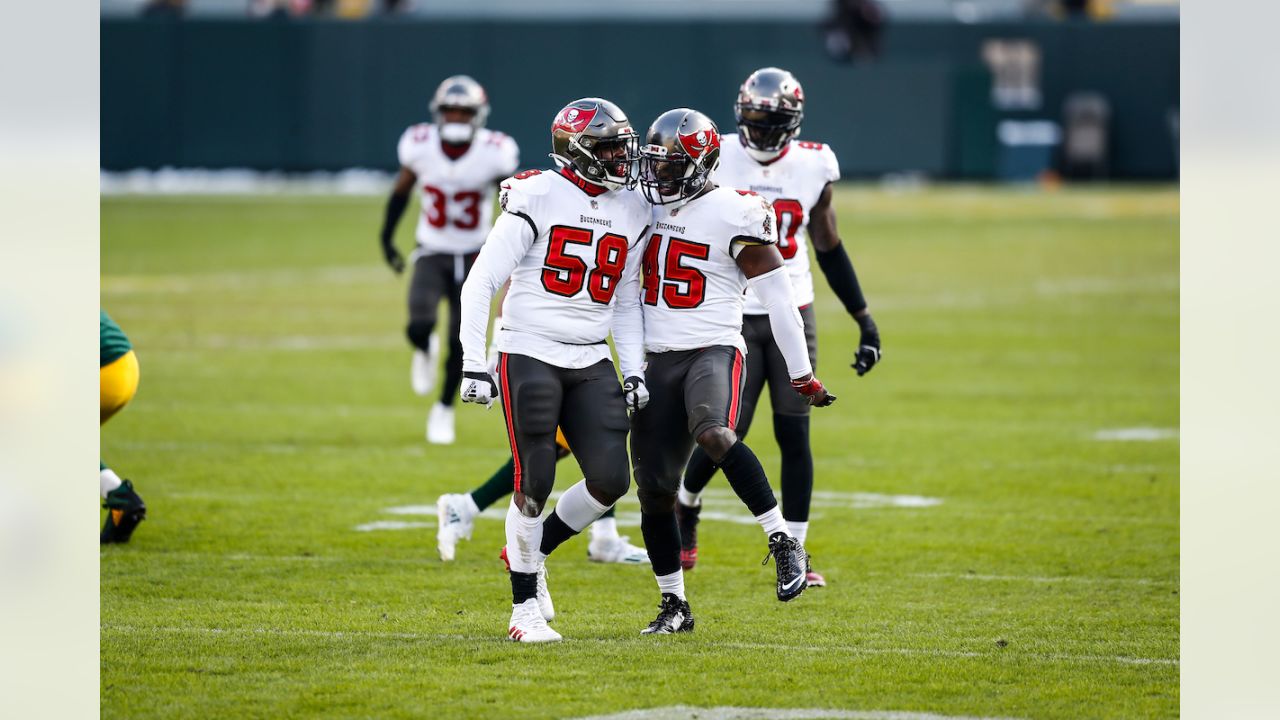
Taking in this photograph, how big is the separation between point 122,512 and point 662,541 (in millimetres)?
2338

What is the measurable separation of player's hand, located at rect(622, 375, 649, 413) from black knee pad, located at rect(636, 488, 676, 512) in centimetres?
25

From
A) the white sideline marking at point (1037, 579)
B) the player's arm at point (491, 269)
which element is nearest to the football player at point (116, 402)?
the player's arm at point (491, 269)

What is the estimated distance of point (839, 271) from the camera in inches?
250

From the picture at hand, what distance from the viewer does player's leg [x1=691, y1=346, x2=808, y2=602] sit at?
Result: 5148 mm

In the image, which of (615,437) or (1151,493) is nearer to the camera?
(615,437)

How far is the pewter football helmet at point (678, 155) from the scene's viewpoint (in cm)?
519

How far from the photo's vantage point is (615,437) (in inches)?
203

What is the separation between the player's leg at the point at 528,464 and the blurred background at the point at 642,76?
66.4 feet

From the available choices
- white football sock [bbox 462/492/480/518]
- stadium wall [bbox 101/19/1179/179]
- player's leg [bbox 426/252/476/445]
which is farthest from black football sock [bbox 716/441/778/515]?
stadium wall [bbox 101/19/1179/179]

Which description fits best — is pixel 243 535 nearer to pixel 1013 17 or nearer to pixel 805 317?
pixel 805 317

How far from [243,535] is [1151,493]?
4020mm

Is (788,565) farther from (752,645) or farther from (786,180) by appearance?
(786,180)
